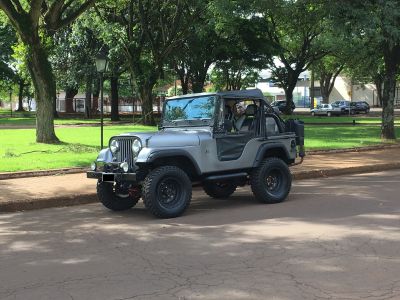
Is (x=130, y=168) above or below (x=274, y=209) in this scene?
above

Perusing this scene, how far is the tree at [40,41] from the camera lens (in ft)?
58.5

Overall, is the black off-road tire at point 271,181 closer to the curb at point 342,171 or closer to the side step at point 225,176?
the side step at point 225,176

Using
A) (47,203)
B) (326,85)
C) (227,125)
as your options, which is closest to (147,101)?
(47,203)

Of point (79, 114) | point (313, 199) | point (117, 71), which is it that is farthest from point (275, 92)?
point (313, 199)

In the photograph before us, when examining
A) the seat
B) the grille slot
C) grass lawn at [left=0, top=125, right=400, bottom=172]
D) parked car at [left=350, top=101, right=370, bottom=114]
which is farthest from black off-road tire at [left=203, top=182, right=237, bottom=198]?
parked car at [left=350, top=101, right=370, bottom=114]

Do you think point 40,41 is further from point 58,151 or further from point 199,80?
point 199,80

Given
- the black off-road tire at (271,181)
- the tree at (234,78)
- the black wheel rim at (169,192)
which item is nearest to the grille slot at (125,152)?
the black wheel rim at (169,192)

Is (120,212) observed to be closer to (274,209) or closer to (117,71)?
(274,209)

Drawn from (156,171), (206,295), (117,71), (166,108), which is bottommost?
(206,295)

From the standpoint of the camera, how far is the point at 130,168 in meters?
8.46

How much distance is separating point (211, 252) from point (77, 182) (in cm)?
621

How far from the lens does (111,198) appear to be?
30.5 feet

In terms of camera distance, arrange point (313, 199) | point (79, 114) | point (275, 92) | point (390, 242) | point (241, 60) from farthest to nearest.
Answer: point (275, 92) < point (79, 114) < point (241, 60) < point (313, 199) < point (390, 242)

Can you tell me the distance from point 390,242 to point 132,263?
3111 millimetres
